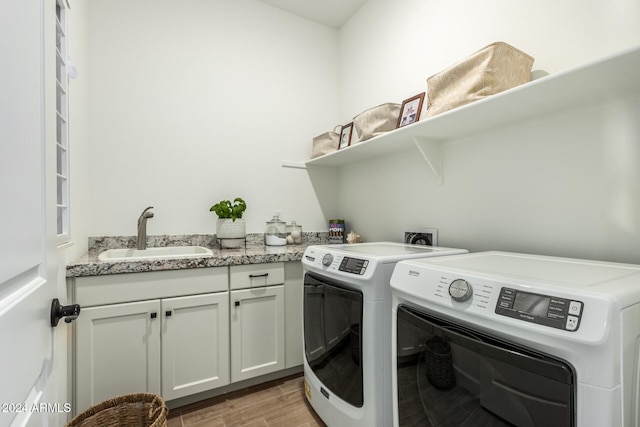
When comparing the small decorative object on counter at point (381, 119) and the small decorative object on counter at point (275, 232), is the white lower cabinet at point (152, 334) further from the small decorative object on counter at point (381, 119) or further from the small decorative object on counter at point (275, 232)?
the small decorative object on counter at point (381, 119)

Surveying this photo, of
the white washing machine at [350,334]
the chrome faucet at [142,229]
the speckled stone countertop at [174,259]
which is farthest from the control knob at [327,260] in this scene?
the chrome faucet at [142,229]

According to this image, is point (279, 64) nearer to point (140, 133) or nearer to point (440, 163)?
point (140, 133)

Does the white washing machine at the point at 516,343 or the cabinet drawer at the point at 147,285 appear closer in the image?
the white washing machine at the point at 516,343

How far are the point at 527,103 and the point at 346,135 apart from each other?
1347 millimetres

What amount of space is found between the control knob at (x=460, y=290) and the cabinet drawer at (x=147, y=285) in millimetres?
1310

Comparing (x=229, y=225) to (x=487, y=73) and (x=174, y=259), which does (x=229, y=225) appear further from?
(x=487, y=73)

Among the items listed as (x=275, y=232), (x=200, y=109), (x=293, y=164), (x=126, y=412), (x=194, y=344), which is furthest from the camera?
(x=293, y=164)

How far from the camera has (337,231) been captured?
2.56 m

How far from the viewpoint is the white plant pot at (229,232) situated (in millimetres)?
2082

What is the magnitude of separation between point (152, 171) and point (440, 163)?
1.91 m

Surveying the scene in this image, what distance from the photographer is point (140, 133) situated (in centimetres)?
203

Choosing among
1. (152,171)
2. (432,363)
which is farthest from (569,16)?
(152,171)

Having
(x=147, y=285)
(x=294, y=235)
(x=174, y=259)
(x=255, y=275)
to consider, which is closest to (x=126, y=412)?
(x=147, y=285)

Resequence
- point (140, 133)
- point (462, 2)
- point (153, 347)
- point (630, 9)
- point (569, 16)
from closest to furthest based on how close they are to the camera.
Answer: point (630, 9) → point (569, 16) → point (153, 347) → point (462, 2) → point (140, 133)
